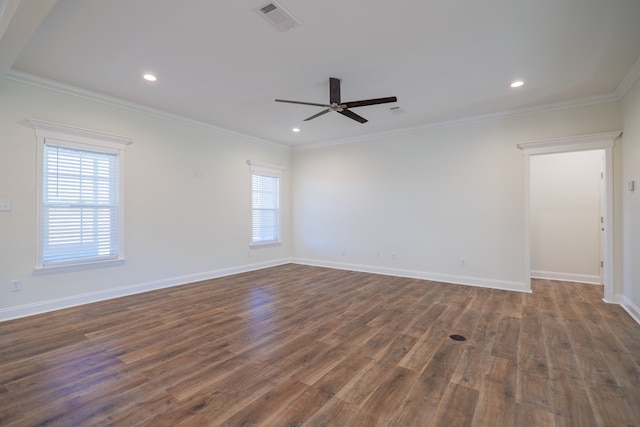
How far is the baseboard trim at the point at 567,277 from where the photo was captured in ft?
17.2

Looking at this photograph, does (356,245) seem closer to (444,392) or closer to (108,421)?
(444,392)

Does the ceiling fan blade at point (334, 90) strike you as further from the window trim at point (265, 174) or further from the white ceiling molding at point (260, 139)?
the window trim at point (265, 174)

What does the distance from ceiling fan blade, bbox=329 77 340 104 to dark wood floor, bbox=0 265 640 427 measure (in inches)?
104

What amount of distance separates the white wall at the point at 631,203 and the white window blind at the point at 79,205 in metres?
6.74

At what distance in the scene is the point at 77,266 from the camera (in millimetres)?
3973

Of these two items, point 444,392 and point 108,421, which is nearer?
point 108,421

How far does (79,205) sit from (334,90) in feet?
12.2

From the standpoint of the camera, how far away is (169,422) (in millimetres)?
1749

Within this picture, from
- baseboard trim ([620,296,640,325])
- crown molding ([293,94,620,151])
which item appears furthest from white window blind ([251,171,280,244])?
baseboard trim ([620,296,640,325])

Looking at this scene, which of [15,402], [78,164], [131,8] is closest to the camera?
[15,402]

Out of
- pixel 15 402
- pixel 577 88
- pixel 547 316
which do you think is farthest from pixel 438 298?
pixel 15 402

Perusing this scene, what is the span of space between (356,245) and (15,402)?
5.31m

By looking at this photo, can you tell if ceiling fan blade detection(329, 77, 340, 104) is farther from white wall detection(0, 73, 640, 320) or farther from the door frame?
the door frame

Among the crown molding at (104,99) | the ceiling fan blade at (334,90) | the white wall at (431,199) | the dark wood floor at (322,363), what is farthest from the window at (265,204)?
the ceiling fan blade at (334,90)
